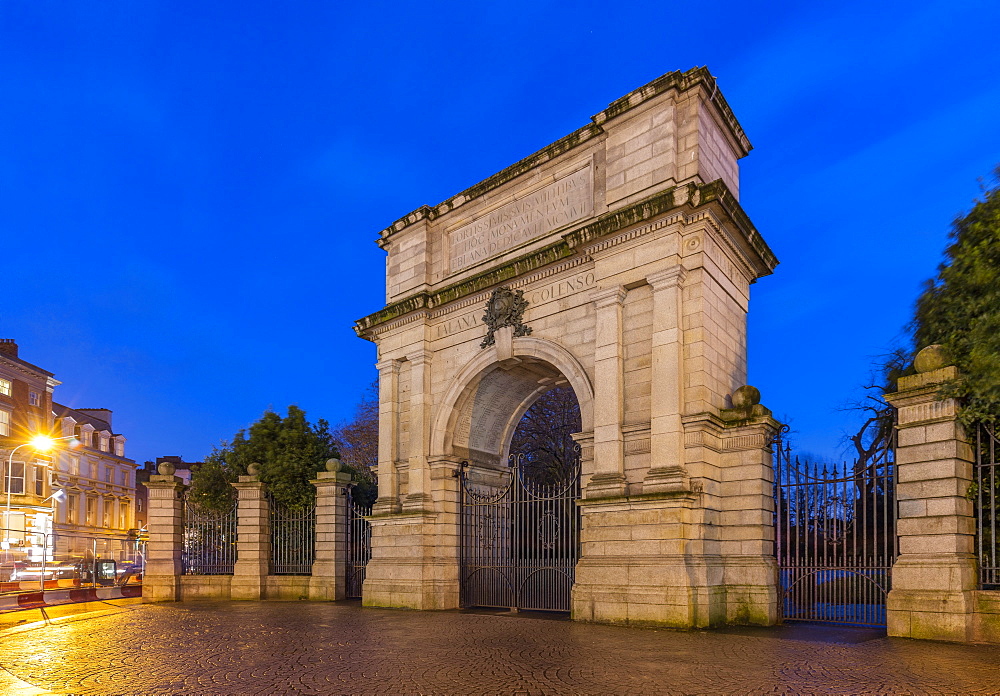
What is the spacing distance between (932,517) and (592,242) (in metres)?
7.52

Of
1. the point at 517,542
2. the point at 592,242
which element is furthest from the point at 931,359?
the point at 517,542

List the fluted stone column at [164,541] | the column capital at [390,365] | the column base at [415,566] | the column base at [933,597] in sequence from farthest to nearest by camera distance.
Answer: the fluted stone column at [164,541], the column capital at [390,365], the column base at [415,566], the column base at [933,597]

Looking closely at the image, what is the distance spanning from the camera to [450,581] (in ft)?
56.8

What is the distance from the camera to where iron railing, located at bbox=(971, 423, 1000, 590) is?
420 inches

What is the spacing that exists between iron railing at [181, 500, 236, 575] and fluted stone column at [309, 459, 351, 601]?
3.13 meters

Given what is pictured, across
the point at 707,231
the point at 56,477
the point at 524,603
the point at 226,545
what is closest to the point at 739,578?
the point at 524,603

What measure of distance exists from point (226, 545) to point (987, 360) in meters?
19.3

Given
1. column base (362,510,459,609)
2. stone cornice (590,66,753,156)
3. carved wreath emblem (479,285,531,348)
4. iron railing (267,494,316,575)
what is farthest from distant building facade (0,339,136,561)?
stone cornice (590,66,753,156)

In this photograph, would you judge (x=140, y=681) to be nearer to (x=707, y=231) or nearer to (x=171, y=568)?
(x=707, y=231)

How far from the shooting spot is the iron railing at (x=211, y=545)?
71.7ft

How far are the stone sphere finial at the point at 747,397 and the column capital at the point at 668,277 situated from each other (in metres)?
2.25

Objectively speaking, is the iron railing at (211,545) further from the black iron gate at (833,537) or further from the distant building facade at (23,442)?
the distant building facade at (23,442)

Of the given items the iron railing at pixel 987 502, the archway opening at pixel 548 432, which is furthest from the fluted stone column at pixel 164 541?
the iron railing at pixel 987 502

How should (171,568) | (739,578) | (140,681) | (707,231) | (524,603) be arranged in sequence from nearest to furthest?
1. (140,681)
2. (739,578)
3. (707,231)
4. (524,603)
5. (171,568)
